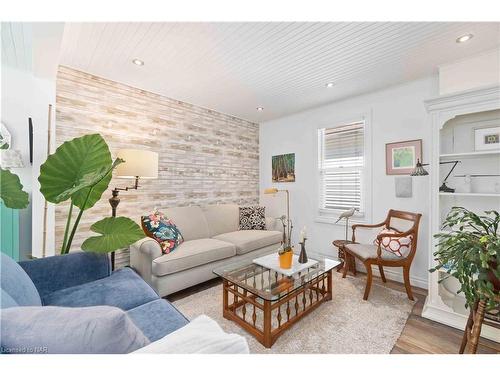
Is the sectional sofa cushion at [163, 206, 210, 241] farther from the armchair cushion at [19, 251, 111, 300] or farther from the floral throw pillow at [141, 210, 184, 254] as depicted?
the armchair cushion at [19, 251, 111, 300]

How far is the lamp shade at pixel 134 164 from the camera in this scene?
7.49ft

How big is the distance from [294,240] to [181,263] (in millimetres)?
2167

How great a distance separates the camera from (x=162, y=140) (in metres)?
3.11

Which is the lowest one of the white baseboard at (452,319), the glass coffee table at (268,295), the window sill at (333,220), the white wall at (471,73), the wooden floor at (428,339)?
the wooden floor at (428,339)

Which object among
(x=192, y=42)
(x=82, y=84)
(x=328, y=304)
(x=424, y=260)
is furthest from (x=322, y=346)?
(x=82, y=84)

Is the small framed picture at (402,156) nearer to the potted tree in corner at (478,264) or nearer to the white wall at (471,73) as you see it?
the white wall at (471,73)

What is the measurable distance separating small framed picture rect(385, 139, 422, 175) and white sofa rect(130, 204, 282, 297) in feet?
5.80

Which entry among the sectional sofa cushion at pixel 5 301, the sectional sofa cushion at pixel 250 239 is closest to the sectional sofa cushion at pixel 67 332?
the sectional sofa cushion at pixel 5 301

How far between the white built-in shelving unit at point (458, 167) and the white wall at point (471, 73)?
326mm

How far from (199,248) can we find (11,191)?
161 centimetres

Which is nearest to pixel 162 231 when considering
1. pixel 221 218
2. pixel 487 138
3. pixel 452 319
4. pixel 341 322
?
pixel 221 218
